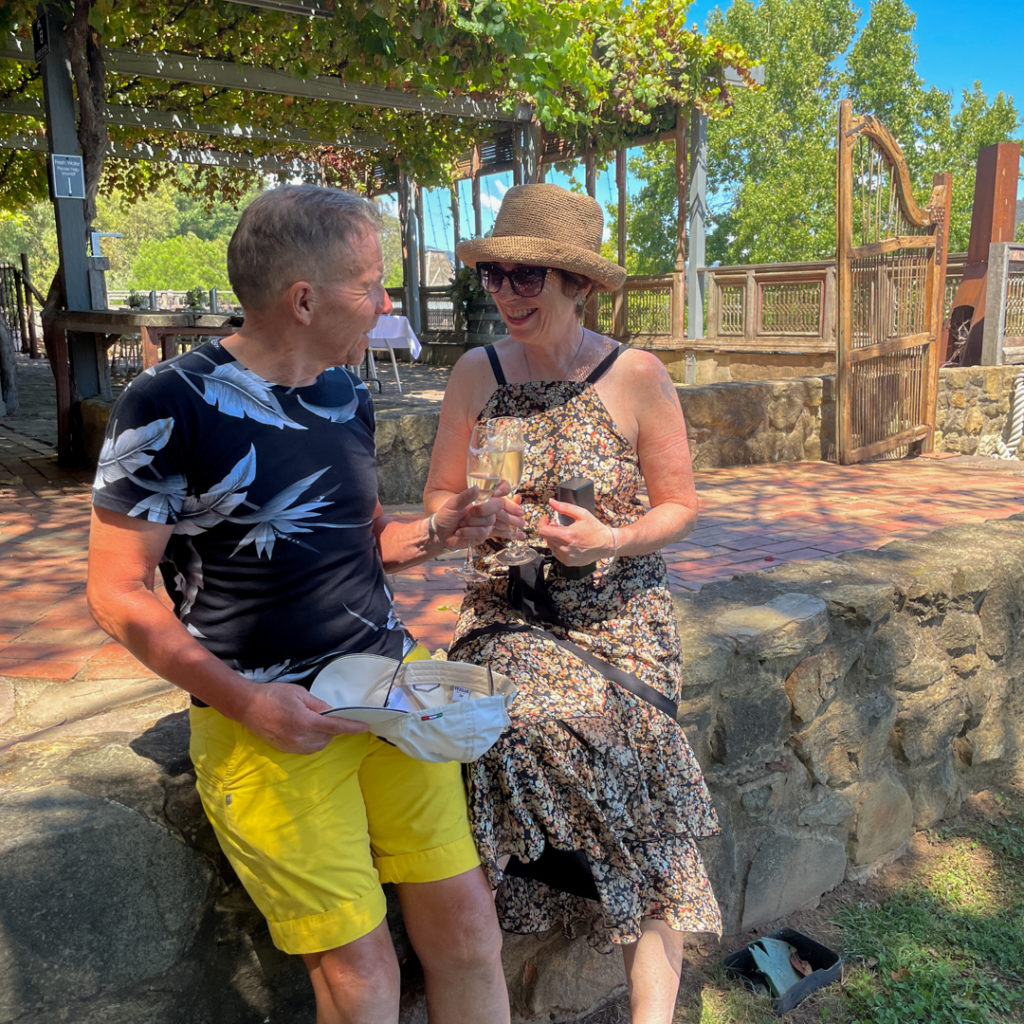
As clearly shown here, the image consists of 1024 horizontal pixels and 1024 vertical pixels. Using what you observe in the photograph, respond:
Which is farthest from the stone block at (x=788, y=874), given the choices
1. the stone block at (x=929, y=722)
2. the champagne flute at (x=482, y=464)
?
the champagne flute at (x=482, y=464)

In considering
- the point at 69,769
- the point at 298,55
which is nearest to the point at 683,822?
the point at 69,769

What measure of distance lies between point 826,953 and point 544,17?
601 cm

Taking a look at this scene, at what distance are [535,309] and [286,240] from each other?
27.5 inches

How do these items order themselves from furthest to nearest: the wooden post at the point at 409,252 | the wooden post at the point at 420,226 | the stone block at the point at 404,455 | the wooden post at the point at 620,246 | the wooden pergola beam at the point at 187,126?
the wooden post at the point at 420,226, the wooden post at the point at 409,252, the wooden post at the point at 620,246, the wooden pergola beam at the point at 187,126, the stone block at the point at 404,455

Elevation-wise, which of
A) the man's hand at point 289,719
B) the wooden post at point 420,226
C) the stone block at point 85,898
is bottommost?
the stone block at point 85,898

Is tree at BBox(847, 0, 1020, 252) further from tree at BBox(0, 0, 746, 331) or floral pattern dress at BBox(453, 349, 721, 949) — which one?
floral pattern dress at BBox(453, 349, 721, 949)

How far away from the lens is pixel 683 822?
6.28 ft

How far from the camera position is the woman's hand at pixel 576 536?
1.87 m

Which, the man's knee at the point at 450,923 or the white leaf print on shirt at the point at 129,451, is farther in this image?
the man's knee at the point at 450,923

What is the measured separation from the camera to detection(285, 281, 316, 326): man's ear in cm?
160

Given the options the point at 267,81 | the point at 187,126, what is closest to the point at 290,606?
the point at 267,81

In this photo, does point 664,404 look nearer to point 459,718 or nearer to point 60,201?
point 459,718

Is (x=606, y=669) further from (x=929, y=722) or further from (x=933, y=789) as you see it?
(x=933, y=789)

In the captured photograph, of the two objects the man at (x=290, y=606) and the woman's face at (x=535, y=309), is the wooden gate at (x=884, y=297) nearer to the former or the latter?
the woman's face at (x=535, y=309)
